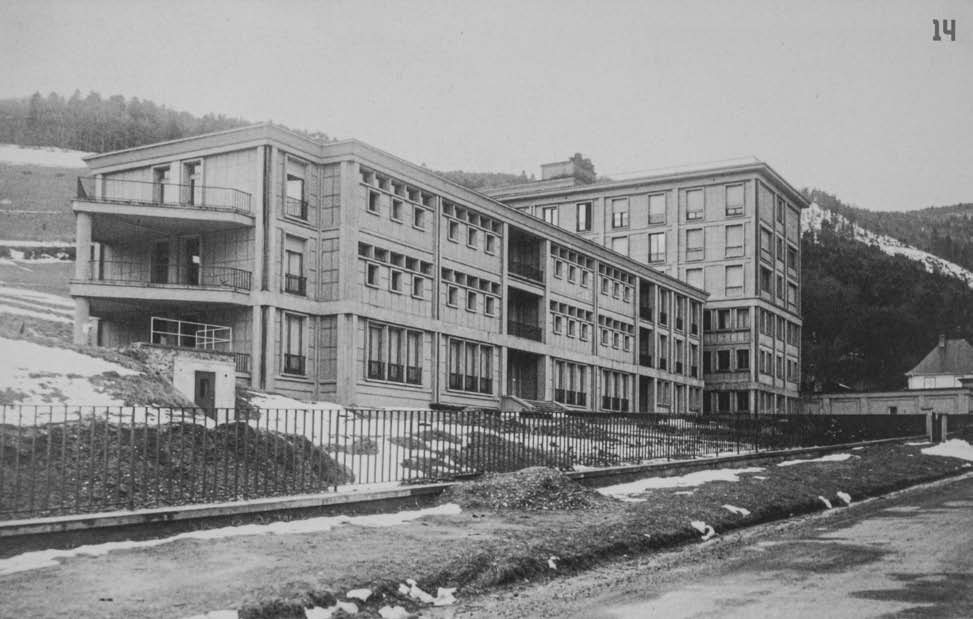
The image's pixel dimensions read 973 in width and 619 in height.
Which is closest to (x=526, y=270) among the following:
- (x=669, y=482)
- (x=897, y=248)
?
(x=669, y=482)

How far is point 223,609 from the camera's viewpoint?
9023mm

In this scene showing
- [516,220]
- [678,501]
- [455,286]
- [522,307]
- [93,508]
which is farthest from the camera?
[522,307]

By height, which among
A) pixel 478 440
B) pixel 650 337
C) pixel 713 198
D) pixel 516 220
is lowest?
pixel 478 440

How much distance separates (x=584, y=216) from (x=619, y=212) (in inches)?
111

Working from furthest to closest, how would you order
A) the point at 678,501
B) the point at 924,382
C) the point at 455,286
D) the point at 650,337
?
the point at 924,382
the point at 650,337
the point at 455,286
the point at 678,501

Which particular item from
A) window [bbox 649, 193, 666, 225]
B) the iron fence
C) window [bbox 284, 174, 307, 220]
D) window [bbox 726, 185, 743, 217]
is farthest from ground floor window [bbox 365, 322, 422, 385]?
window [bbox 726, 185, 743, 217]

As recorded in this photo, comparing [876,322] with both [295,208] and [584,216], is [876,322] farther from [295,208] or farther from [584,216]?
[295,208]

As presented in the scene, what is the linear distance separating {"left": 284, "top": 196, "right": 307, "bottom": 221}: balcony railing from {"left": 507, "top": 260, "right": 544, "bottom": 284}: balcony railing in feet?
47.4

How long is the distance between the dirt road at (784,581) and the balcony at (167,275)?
85.5 ft

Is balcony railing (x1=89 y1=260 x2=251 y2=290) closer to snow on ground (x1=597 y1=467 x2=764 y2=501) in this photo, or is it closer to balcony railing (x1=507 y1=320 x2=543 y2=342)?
balcony railing (x1=507 y1=320 x2=543 y2=342)

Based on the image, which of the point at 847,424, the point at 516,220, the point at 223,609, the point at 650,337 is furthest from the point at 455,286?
the point at 223,609

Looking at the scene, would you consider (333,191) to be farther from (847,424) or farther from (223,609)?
(223,609)

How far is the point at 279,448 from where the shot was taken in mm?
18422

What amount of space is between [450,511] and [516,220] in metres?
36.8
